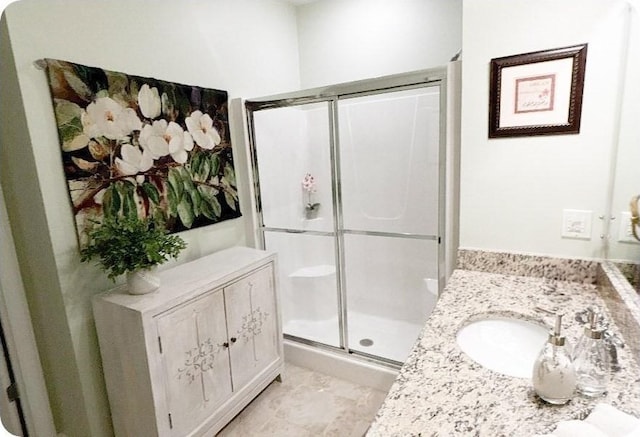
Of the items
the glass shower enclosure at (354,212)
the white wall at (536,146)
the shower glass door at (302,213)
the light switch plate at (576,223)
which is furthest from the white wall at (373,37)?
the light switch plate at (576,223)

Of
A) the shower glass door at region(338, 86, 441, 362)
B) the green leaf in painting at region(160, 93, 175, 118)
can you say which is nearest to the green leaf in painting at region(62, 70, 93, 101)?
the green leaf in painting at region(160, 93, 175, 118)

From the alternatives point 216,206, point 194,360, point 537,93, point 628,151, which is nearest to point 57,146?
point 216,206

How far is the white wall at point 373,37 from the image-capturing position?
7.69 ft

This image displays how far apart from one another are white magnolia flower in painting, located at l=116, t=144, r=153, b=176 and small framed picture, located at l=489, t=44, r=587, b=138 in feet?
5.51

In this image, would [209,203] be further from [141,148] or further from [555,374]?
[555,374]

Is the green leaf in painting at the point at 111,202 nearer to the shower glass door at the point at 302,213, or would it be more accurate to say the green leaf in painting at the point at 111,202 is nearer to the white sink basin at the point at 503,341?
the shower glass door at the point at 302,213

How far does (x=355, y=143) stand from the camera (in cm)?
278

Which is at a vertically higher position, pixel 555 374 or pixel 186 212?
pixel 186 212

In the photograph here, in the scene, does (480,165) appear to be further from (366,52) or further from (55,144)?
(55,144)

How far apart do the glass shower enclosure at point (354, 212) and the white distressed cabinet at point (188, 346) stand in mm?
591

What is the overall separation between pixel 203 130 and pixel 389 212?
151 cm

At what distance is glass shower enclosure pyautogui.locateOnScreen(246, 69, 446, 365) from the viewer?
2.44 m

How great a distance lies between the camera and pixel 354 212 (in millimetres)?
2846

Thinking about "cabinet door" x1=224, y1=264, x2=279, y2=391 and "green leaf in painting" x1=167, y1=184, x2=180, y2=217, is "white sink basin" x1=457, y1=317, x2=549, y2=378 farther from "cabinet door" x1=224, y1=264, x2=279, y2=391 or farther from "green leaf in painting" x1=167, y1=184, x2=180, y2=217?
"green leaf in painting" x1=167, y1=184, x2=180, y2=217
